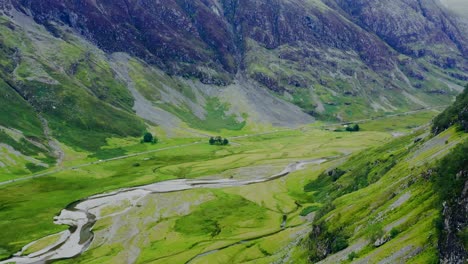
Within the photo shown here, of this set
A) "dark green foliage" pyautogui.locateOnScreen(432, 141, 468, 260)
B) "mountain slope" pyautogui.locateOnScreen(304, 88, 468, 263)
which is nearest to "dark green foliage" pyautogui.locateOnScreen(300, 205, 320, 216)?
"mountain slope" pyautogui.locateOnScreen(304, 88, 468, 263)

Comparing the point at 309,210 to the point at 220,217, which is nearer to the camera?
the point at 309,210

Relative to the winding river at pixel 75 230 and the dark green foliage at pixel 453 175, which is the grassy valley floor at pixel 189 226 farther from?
the dark green foliage at pixel 453 175

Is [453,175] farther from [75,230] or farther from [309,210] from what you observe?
[75,230]

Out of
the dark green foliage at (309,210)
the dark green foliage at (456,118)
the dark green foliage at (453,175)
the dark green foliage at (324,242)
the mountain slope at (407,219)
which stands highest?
the dark green foliage at (456,118)

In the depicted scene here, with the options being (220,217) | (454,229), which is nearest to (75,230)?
(220,217)

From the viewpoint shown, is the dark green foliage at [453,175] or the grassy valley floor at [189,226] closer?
the dark green foliage at [453,175]

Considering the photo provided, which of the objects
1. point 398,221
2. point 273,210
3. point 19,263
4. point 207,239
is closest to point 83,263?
point 19,263

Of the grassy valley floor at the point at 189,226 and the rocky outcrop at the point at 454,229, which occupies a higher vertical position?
the rocky outcrop at the point at 454,229

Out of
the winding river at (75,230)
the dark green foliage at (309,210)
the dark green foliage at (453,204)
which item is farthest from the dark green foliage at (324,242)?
the winding river at (75,230)

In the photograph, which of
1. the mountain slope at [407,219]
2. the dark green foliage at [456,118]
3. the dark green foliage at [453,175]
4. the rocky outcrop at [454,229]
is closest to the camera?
the rocky outcrop at [454,229]

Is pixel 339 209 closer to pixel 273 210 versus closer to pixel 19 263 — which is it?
pixel 273 210

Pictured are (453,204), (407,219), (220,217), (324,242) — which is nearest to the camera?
(453,204)

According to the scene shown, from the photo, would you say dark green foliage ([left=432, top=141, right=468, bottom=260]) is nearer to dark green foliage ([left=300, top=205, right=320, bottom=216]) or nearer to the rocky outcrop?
the rocky outcrop

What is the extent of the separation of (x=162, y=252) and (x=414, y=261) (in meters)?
89.1
